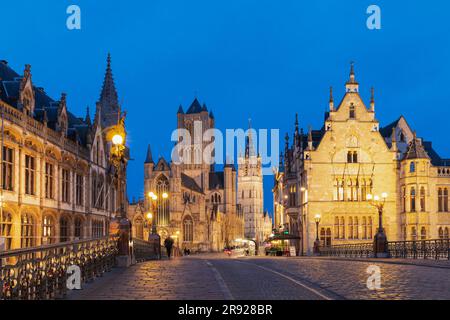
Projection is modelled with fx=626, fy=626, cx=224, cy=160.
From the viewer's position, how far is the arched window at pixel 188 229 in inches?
4670

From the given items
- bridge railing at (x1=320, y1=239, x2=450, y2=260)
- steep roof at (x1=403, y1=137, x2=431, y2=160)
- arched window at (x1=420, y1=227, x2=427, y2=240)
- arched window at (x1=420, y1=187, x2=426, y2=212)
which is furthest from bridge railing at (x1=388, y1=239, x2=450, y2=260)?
steep roof at (x1=403, y1=137, x2=431, y2=160)

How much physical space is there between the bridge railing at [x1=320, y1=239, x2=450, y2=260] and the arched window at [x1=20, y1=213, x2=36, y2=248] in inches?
832

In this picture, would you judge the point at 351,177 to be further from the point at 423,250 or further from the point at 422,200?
the point at 423,250

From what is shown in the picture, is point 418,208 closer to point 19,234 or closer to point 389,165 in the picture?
point 389,165

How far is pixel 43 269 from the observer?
12.2 m

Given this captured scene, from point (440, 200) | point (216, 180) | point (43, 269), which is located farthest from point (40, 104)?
point (216, 180)

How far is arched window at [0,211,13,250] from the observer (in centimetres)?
3369

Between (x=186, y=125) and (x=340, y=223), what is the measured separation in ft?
301

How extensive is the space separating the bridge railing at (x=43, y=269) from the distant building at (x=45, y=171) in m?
8.54
